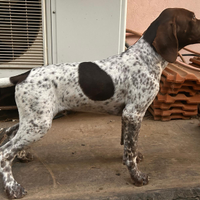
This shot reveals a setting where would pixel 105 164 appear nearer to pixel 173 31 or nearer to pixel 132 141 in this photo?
pixel 132 141

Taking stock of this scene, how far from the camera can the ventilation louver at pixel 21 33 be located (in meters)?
2.61

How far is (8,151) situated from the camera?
5.79ft

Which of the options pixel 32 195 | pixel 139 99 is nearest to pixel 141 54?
pixel 139 99

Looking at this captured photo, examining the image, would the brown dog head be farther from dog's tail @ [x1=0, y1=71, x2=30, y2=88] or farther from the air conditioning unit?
the air conditioning unit

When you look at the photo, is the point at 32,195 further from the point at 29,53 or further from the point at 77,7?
the point at 77,7

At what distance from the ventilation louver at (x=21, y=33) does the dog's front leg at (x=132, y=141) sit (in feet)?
5.02

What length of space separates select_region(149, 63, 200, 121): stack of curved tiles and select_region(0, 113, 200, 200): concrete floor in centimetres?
18

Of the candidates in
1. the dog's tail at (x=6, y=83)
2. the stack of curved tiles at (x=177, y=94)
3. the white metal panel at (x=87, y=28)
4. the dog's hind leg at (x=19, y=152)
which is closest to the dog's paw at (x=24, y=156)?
the dog's hind leg at (x=19, y=152)

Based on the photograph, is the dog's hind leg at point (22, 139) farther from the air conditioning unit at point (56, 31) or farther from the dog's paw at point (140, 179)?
the air conditioning unit at point (56, 31)

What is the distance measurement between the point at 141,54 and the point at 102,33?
120 cm

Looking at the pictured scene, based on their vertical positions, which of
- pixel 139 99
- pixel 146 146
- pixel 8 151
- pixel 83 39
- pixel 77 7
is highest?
pixel 77 7

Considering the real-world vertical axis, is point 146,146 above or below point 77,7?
below

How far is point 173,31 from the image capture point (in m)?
1.68

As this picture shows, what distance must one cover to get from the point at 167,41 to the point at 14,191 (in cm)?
155
